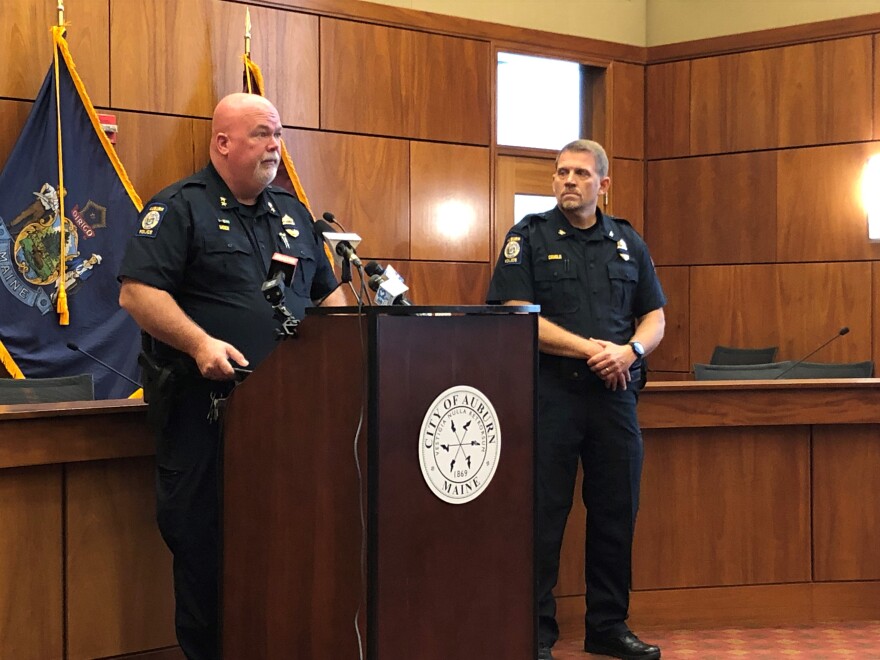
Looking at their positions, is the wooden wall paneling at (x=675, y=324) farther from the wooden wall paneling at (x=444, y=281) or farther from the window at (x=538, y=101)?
the wooden wall paneling at (x=444, y=281)

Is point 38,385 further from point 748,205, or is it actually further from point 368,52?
point 748,205

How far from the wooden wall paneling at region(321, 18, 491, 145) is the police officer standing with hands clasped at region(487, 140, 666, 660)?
2.86 m

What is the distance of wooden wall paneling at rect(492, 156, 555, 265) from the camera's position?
6.70 meters

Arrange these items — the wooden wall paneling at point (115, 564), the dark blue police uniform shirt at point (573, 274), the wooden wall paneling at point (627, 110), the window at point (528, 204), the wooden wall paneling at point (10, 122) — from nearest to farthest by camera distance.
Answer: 1. the wooden wall paneling at point (115, 564)
2. the dark blue police uniform shirt at point (573, 274)
3. the wooden wall paneling at point (10, 122)
4. the window at point (528, 204)
5. the wooden wall paneling at point (627, 110)

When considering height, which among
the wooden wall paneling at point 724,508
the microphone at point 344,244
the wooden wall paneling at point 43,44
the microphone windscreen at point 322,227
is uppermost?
the wooden wall paneling at point 43,44

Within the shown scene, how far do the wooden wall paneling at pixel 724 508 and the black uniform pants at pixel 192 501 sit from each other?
5.23 feet

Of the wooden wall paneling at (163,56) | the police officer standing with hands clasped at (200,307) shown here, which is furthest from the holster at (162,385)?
the wooden wall paneling at (163,56)

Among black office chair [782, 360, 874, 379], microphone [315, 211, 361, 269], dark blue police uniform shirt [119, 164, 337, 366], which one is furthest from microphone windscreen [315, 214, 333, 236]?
black office chair [782, 360, 874, 379]

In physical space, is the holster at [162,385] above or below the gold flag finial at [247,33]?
below

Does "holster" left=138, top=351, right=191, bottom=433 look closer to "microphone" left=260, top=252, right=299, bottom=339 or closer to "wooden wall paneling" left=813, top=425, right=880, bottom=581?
"microphone" left=260, top=252, right=299, bottom=339

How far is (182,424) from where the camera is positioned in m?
2.64

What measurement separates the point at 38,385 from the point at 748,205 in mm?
4693

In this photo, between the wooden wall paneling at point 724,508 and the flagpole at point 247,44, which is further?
the flagpole at point 247,44

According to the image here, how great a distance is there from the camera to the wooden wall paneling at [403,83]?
602 cm
